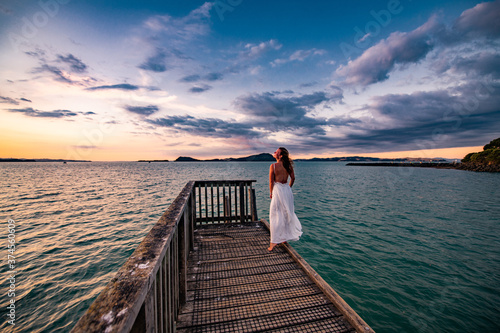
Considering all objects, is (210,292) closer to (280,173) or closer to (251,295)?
(251,295)

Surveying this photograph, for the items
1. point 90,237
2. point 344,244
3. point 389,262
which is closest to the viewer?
point 389,262

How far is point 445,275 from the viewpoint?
6.20 metres

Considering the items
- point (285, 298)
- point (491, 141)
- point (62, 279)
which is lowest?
point (62, 279)

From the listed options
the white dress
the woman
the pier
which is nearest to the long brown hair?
the woman

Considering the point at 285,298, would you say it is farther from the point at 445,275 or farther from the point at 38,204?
the point at 38,204

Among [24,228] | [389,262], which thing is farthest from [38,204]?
[389,262]

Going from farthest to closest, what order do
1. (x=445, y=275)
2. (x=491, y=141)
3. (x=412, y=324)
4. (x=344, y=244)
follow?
(x=491, y=141) < (x=344, y=244) < (x=445, y=275) < (x=412, y=324)

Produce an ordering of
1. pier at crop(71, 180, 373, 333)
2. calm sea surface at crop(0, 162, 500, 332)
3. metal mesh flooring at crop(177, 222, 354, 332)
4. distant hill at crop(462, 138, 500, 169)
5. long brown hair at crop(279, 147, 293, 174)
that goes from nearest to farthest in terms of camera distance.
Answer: pier at crop(71, 180, 373, 333)
metal mesh flooring at crop(177, 222, 354, 332)
calm sea surface at crop(0, 162, 500, 332)
long brown hair at crop(279, 147, 293, 174)
distant hill at crop(462, 138, 500, 169)

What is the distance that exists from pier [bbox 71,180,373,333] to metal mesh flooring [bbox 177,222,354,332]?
13 millimetres

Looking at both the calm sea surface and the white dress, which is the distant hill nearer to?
the calm sea surface

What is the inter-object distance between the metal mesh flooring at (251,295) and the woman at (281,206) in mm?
417

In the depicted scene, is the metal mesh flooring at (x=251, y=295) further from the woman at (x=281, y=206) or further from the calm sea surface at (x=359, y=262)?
the calm sea surface at (x=359, y=262)

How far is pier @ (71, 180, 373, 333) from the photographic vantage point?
110 centimetres

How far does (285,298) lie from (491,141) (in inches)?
4347
